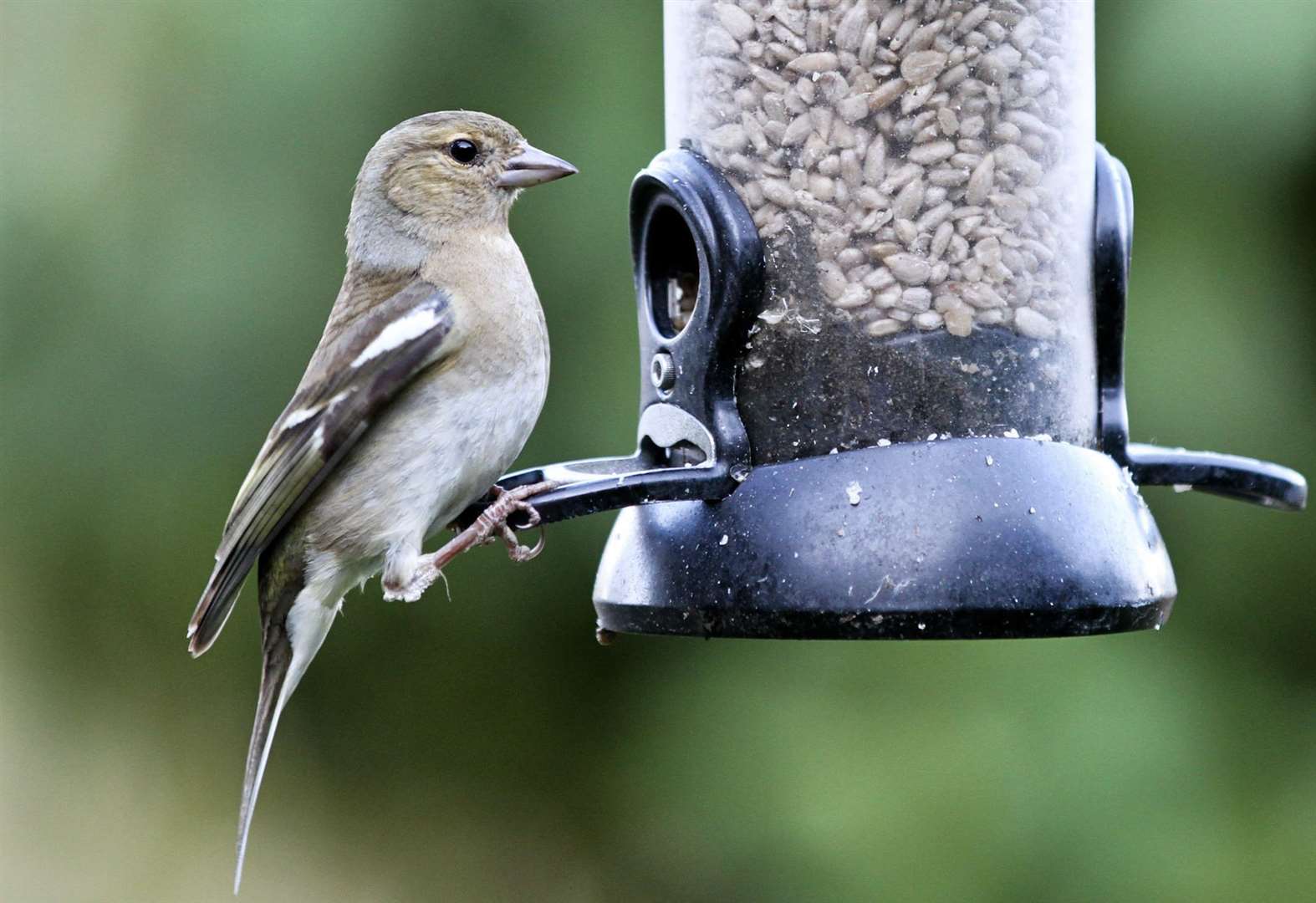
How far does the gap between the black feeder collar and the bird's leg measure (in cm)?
10

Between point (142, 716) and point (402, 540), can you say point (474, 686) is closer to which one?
point (142, 716)

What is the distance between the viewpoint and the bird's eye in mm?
4609

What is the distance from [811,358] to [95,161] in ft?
10.4

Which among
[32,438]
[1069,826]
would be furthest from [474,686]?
[1069,826]

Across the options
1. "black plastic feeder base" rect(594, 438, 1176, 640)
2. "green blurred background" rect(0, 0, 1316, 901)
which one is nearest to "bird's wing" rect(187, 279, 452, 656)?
"black plastic feeder base" rect(594, 438, 1176, 640)

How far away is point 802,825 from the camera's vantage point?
5184 mm

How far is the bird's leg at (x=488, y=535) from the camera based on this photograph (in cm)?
374

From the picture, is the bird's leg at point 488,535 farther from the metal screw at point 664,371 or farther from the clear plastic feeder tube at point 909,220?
the clear plastic feeder tube at point 909,220

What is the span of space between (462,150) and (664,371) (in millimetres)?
1067

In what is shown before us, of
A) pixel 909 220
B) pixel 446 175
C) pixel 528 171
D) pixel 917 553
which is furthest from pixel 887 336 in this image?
pixel 446 175

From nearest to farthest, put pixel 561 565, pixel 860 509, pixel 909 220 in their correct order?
pixel 860 509, pixel 909 220, pixel 561 565

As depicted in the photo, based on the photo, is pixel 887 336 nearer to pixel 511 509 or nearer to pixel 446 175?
pixel 511 509

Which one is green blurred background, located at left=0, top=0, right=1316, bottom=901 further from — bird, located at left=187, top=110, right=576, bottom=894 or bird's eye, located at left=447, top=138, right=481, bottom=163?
bird, located at left=187, top=110, right=576, bottom=894

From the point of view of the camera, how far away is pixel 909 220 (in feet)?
12.0
